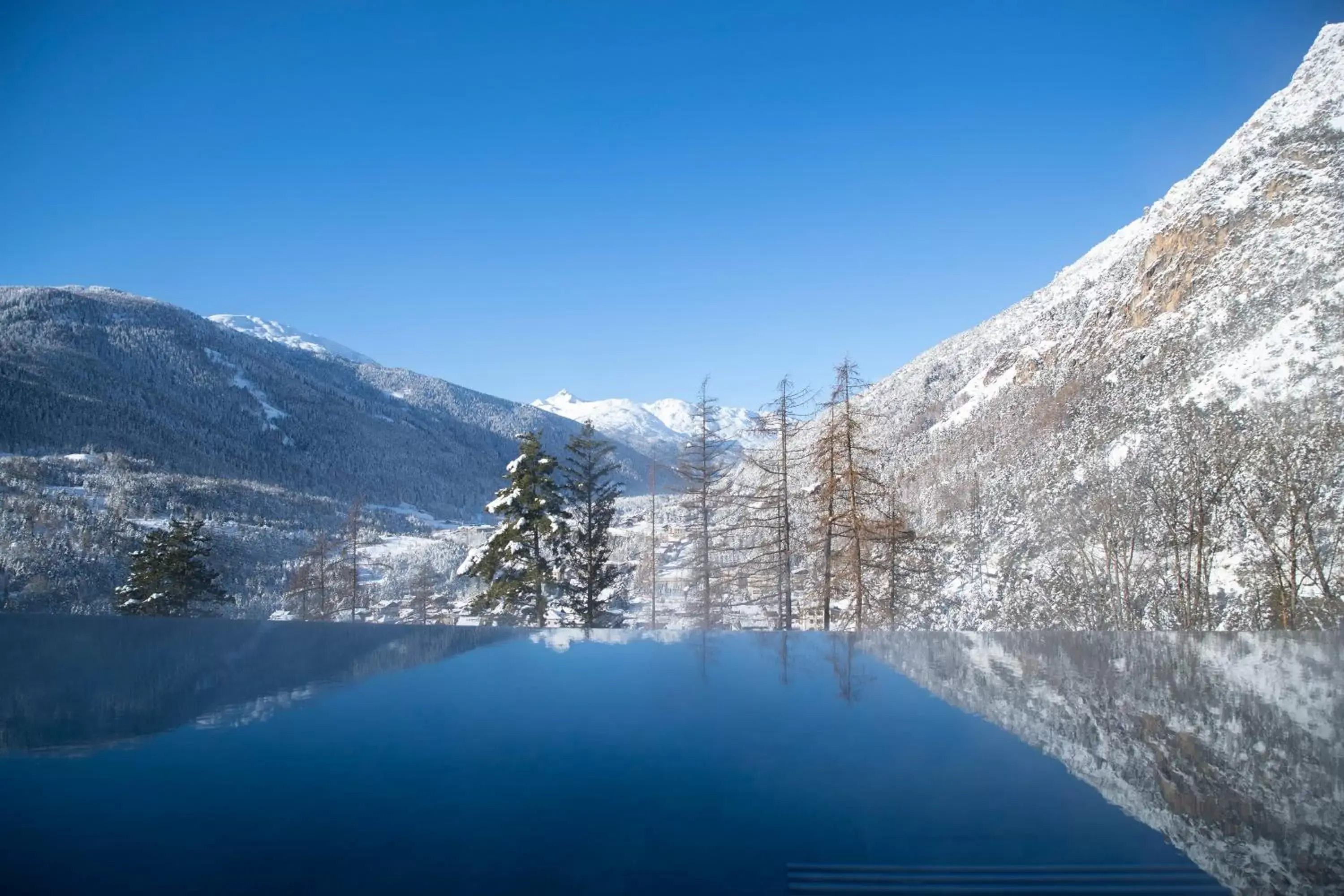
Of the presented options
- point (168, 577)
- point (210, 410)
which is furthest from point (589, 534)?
point (210, 410)

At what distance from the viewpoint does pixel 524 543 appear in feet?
41.3

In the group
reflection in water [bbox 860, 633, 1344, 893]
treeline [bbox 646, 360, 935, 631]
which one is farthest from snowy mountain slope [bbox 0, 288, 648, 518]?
reflection in water [bbox 860, 633, 1344, 893]

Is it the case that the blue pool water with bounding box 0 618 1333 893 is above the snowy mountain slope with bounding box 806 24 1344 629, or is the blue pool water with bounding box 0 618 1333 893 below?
below

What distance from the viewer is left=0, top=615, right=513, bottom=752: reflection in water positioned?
1629 millimetres

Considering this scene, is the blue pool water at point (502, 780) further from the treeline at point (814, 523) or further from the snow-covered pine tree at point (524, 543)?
the snow-covered pine tree at point (524, 543)

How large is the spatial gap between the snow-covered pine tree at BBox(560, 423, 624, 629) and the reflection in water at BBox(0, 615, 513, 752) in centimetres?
1028

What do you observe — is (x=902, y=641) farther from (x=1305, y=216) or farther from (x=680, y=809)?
(x=1305, y=216)

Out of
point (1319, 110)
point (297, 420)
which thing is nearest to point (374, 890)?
point (1319, 110)

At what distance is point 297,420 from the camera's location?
109 meters

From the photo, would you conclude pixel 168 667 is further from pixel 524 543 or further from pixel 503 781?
pixel 524 543

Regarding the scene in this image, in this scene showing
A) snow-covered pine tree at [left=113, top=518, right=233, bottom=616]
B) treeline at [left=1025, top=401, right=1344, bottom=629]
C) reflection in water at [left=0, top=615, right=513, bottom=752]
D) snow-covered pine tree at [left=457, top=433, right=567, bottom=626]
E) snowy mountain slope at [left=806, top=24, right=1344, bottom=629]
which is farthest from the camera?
snowy mountain slope at [left=806, top=24, right=1344, bottom=629]

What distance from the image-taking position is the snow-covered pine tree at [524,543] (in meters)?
12.4

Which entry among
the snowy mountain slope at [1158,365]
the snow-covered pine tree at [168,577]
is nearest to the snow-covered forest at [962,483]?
the snowy mountain slope at [1158,365]

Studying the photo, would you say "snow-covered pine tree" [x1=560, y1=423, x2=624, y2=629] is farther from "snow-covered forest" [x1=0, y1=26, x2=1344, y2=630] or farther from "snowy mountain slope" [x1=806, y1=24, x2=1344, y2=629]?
"snowy mountain slope" [x1=806, y1=24, x2=1344, y2=629]
